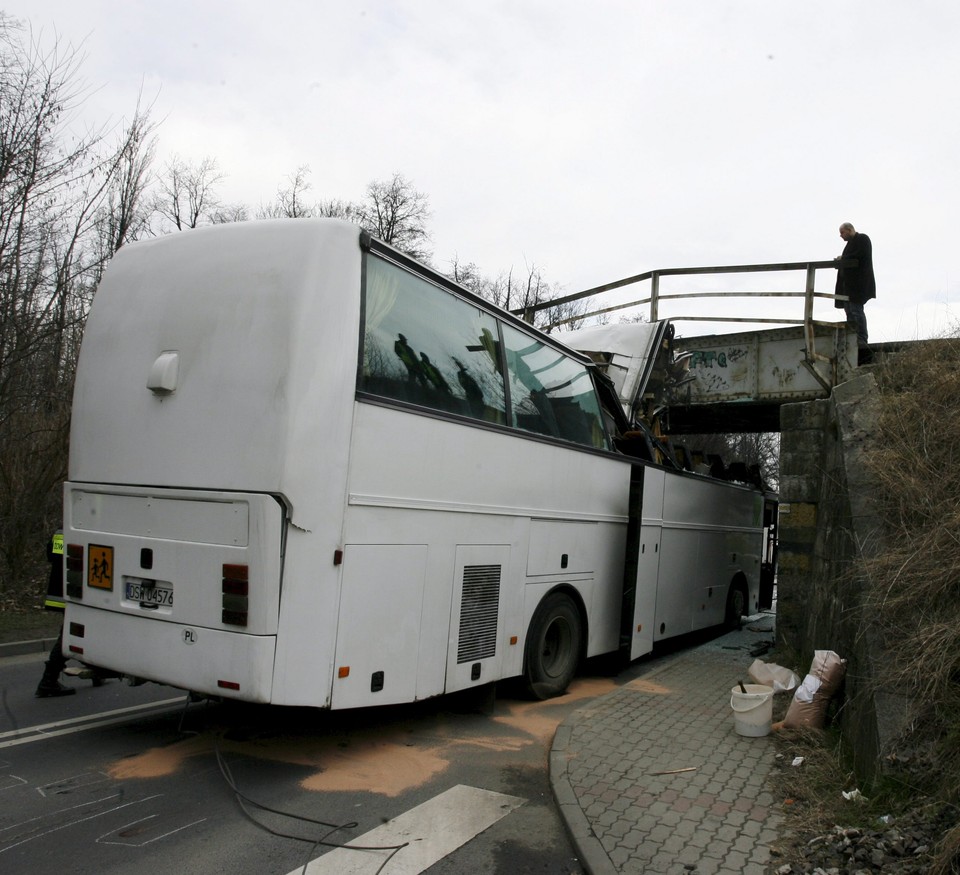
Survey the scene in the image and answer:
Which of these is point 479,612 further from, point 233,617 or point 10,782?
point 10,782

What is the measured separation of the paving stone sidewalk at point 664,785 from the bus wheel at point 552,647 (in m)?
0.53

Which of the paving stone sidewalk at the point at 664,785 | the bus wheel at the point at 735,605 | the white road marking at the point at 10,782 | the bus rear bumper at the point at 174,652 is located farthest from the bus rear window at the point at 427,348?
the bus wheel at the point at 735,605

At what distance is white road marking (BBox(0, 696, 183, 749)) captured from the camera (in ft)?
18.5

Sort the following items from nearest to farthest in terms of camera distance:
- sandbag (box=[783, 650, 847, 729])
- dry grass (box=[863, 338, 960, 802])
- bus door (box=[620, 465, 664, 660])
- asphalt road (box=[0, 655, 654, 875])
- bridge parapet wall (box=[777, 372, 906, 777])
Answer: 1. asphalt road (box=[0, 655, 654, 875])
2. dry grass (box=[863, 338, 960, 802])
3. bridge parapet wall (box=[777, 372, 906, 777])
4. sandbag (box=[783, 650, 847, 729])
5. bus door (box=[620, 465, 664, 660])

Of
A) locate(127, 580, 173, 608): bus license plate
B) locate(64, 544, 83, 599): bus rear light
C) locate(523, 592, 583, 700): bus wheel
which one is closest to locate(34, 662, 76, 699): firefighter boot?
locate(64, 544, 83, 599): bus rear light

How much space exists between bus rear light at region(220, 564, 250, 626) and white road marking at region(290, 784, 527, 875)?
4.50 feet

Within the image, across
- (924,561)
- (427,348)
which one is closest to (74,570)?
(427,348)

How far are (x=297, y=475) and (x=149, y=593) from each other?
1366 mm

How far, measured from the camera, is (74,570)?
5.70 m

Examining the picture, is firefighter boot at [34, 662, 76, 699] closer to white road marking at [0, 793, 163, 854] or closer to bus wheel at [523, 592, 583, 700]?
white road marking at [0, 793, 163, 854]

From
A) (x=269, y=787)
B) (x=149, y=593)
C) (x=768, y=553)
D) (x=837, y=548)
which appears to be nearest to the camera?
(x=269, y=787)

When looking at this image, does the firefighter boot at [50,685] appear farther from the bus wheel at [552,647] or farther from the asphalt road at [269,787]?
the bus wheel at [552,647]

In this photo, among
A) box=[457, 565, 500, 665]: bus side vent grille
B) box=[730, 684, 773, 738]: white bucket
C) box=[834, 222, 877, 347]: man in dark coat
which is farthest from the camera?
box=[834, 222, 877, 347]: man in dark coat

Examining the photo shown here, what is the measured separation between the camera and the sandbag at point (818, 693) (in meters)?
5.84
